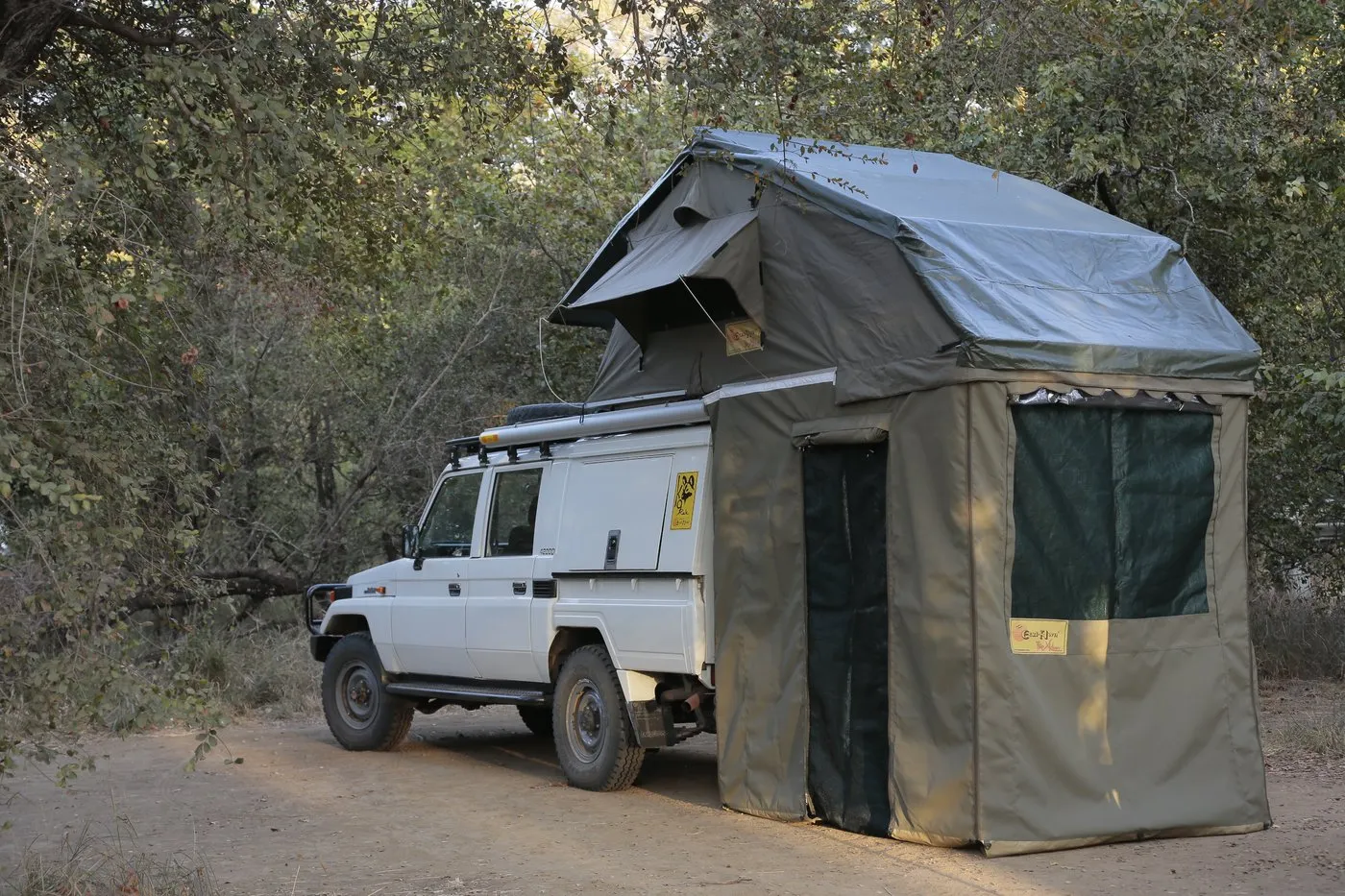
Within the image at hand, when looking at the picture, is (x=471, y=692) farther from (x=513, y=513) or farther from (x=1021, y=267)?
(x=1021, y=267)

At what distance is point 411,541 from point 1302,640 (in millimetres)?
9244

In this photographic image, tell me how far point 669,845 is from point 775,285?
330 centimetres

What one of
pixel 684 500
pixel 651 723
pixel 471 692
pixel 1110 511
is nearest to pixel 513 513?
pixel 471 692

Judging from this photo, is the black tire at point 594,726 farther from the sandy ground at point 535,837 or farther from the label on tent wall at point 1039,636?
the label on tent wall at point 1039,636

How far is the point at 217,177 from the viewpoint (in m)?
6.68

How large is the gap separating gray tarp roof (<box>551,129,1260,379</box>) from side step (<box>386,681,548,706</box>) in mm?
2746

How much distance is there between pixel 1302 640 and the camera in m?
15.1

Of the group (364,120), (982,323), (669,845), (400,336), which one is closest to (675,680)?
(669,845)

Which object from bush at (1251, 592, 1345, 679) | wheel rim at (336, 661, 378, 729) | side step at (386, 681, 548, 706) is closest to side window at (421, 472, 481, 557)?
side step at (386, 681, 548, 706)

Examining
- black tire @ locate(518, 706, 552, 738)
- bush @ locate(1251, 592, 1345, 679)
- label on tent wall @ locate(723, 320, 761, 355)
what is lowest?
black tire @ locate(518, 706, 552, 738)

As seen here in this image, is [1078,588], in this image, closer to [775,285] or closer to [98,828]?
[775,285]

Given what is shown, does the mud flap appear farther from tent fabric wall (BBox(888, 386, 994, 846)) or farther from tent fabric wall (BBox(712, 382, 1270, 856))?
tent fabric wall (BBox(888, 386, 994, 846))

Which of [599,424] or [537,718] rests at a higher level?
[599,424]

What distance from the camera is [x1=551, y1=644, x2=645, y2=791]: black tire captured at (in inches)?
369
